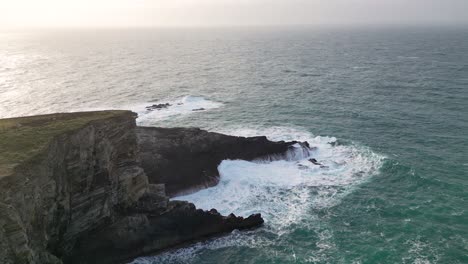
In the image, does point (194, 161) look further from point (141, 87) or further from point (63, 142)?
point (141, 87)

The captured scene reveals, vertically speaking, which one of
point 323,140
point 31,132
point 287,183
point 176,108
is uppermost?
point 31,132

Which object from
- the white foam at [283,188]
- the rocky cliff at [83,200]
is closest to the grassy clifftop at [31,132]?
the rocky cliff at [83,200]

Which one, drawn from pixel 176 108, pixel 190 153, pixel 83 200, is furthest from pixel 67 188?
pixel 176 108

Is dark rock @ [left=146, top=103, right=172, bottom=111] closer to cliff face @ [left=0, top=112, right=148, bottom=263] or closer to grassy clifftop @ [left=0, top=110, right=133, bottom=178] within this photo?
grassy clifftop @ [left=0, top=110, right=133, bottom=178]

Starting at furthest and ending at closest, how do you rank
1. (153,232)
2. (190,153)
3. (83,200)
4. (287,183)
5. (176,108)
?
(176,108), (190,153), (287,183), (153,232), (83,200)

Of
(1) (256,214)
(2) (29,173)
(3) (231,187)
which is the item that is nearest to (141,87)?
Result: (3) (231,187)

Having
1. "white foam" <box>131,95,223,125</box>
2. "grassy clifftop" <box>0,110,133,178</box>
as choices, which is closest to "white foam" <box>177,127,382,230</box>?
"grassy clifftop" <box>0,110,133,178</box>

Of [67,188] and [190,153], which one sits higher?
[67,188]

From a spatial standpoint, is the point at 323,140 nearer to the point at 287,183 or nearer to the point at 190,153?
the point at 287,183
